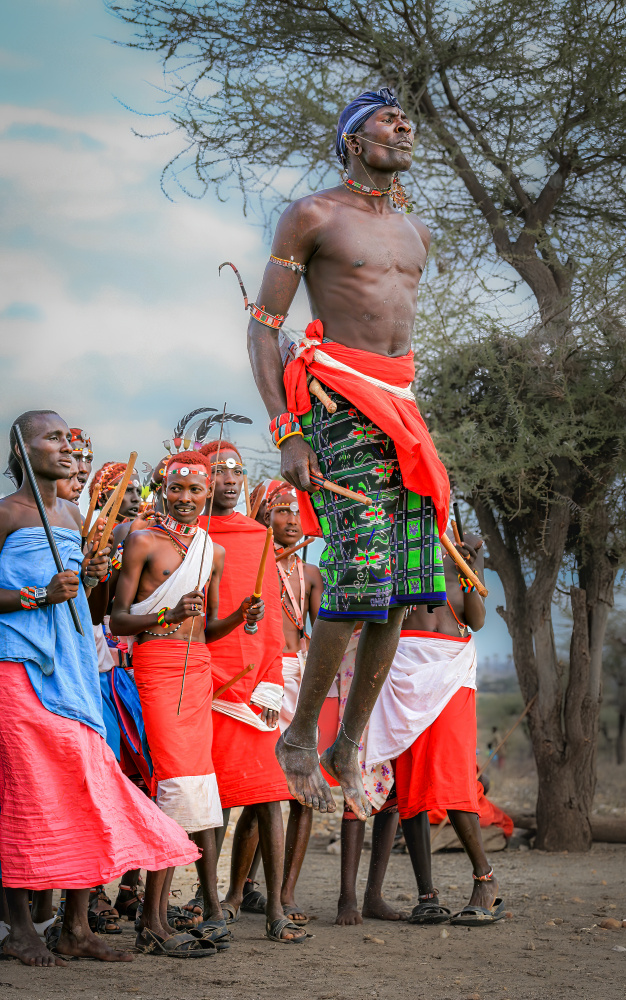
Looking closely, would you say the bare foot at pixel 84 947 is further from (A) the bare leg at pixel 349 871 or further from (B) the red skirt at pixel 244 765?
(A) the bare leg at pixel 349 871

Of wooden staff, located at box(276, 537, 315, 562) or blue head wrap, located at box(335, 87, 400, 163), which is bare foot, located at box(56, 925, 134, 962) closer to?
wooden staff, located at box(276, 537, 315, 562)

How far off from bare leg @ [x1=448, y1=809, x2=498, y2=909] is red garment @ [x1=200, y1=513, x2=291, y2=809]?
124cm

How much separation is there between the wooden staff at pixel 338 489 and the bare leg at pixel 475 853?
12.2 feet

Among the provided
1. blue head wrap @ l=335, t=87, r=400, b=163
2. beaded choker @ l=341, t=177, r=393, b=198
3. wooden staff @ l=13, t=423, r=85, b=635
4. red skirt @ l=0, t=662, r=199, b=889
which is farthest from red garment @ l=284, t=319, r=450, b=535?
red skirt @ l=0, t=662, r=199, b=889

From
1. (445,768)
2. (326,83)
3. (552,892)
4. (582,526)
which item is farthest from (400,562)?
(326,83)

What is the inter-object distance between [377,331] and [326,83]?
21.7 feet

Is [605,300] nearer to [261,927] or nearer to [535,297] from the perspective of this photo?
[535,297]

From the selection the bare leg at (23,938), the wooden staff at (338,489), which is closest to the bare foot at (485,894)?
the bare leg at (23,938)

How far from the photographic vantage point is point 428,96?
967 centimetres

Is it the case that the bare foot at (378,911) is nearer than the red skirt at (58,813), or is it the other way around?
the red skirt at (58,813)

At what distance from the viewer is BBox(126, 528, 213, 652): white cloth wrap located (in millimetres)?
5602

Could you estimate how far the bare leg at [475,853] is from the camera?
624 cm

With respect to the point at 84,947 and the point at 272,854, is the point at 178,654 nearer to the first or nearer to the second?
A: the point at 272,854

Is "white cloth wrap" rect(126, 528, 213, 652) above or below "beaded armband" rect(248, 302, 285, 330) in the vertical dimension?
below
